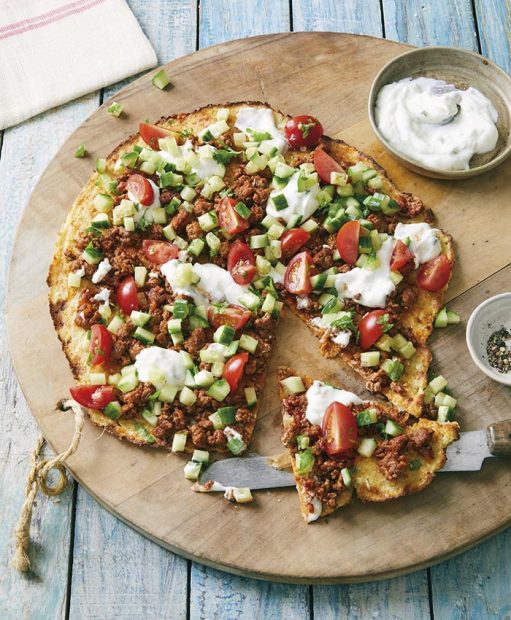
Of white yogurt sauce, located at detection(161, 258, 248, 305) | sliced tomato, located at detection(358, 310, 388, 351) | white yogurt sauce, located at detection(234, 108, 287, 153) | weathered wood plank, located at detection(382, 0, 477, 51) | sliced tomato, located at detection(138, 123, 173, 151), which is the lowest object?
sliced tomato, located at detection(358, 310, 388, 351)

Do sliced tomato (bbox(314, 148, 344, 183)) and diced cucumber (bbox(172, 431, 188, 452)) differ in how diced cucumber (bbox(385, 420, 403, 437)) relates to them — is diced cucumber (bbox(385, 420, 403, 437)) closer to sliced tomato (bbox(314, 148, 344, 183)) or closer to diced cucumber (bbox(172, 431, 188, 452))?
diced cucumber (bbox(172, 431, 188, 452))

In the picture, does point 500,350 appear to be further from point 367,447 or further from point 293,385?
point 293,385

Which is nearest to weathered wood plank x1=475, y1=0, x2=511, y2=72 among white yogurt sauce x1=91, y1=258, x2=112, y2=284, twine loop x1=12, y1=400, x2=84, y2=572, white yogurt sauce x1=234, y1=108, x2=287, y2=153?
white yogurt sauce x1=234, y1=108, x2=287, y2=153

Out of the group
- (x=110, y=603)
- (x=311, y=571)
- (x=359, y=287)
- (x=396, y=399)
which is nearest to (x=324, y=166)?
(x=359, y=287)

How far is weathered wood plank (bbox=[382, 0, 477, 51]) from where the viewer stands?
7.07 metres

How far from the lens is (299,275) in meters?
5.87

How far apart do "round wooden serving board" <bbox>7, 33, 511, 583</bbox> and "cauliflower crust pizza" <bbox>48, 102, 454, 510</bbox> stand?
15 cm

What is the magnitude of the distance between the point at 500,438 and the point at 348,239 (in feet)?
5.63

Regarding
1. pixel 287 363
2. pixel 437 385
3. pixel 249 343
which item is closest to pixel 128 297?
pixel 249 343

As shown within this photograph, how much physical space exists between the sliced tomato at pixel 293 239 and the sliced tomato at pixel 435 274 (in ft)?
2.89

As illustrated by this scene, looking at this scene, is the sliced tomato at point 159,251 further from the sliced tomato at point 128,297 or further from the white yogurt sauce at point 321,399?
the white yogurt sauce at point 321,399

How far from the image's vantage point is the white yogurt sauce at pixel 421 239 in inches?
231

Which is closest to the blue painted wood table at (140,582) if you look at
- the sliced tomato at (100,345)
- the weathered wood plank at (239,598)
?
the weathered wood plank at (239,598)

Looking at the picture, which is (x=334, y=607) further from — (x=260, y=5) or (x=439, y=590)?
(x=260, y=5)
